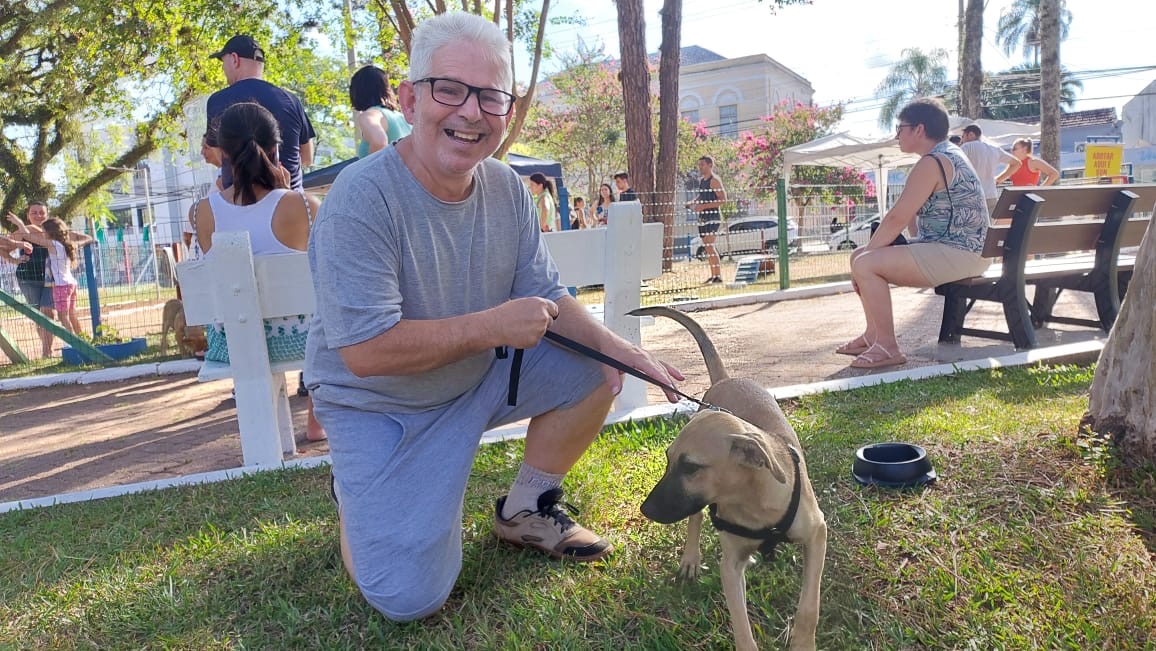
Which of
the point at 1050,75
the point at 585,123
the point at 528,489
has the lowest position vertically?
the point at 528,489

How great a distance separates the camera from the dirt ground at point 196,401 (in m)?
4.54

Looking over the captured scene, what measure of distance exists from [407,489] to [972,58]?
827 inches

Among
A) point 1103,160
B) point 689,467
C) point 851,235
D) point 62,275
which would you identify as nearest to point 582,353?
point 689,467

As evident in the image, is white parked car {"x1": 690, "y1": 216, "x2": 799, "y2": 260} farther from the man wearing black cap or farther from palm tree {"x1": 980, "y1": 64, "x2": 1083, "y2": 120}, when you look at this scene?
palm tree {"x1": 980, "y1": 64, "x2": 1083, "y2": 120}

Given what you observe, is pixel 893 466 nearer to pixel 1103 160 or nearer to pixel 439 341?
pixel 439 341

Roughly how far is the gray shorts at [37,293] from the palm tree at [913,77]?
233 feet

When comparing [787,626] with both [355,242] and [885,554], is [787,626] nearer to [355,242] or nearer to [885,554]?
[885,554]

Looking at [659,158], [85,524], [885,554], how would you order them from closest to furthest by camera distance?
[885,554], [85,524], [659,158]

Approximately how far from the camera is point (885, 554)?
101 inches

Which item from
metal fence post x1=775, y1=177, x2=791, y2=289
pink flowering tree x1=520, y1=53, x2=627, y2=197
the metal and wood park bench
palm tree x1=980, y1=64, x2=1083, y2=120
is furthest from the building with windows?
the metal and wood park bench

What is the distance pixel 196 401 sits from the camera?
638 centimetres

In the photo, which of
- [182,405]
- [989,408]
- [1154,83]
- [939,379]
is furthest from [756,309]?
[1154,83]

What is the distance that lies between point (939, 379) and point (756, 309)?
4.96 m

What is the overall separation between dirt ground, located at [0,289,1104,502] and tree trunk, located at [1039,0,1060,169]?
10321 millimetres
